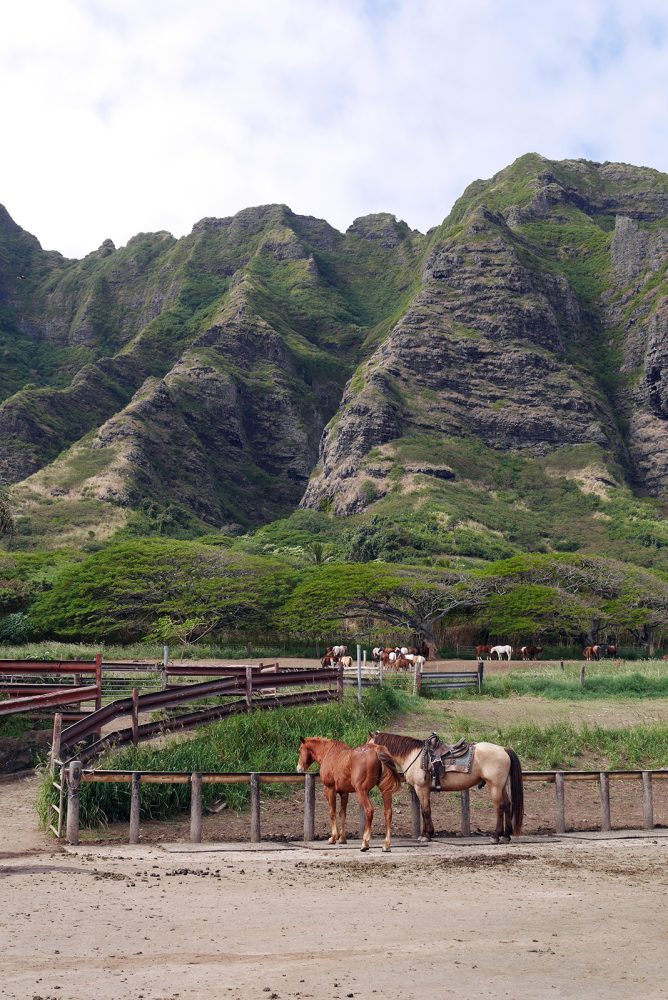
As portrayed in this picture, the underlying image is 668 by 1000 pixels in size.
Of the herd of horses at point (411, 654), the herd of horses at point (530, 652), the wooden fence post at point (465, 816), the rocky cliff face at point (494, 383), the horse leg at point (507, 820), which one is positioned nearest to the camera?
the horse leg at point (507, 820)

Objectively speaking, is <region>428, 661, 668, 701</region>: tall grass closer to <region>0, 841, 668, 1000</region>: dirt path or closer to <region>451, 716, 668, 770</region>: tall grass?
<region>451, 716, 668, 770</region>: tall grass

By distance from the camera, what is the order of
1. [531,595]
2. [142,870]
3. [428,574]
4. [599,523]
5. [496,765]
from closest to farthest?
1. [142,870]
2. [496,765]
3. [531,595]
4. [428,574]
5. [599,523]

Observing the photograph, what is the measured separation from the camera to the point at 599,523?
470 feet

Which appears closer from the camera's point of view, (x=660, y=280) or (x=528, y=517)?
(x=528, y=517)

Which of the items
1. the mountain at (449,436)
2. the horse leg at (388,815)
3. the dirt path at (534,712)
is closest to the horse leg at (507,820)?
the horse leg at (388,815)

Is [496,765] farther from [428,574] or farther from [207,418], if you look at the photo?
[207,418]

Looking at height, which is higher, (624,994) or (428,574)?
(428,574)

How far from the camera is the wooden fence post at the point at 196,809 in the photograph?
15.5 metres

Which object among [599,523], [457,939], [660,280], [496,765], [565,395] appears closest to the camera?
[457,939]

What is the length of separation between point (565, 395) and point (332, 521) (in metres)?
54.4

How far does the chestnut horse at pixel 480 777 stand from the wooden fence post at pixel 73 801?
5.09m

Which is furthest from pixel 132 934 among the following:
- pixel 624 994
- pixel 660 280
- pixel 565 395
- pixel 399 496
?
pixel 660 280

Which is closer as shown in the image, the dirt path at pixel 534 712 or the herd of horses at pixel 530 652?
the dirt path at pixel 534 712

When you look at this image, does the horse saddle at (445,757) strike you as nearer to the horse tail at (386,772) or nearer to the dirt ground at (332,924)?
the horse tail at (386,772)
